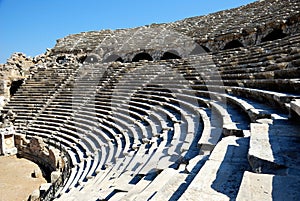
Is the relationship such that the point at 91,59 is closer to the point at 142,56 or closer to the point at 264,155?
the point at 142,56

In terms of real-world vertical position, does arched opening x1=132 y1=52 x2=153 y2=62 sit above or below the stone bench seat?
above

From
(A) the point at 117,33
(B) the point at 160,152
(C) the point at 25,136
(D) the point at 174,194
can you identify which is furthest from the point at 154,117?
(A) the point at 117,33

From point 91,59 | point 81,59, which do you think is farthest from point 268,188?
point 81,59

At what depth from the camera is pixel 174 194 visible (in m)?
2.24

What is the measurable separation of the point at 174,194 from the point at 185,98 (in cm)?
707

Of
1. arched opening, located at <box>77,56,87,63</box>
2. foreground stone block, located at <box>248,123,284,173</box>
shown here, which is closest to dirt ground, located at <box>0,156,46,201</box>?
foreground stone block, located at <box>248,123,284,173</box>

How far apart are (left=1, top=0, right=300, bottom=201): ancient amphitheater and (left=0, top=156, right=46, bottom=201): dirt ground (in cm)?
63

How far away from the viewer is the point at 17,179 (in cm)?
1052

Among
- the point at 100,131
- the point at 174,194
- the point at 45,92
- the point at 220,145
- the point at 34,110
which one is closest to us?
the point at 174,194

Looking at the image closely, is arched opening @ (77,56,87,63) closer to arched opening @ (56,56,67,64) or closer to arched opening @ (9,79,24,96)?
arched opening @ (56,56,67,64)

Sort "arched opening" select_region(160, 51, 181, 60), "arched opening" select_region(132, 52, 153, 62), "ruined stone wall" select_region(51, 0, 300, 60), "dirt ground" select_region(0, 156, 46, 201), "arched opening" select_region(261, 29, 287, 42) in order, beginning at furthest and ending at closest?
"arched opening" select_region(132, 52, 153, 62) < "arched opening" select_region(160, 51, 181, 60) < "ruined stone wall" select_region(51, 0, 300, 60) < "arched opening" select_region(261, 29, 287, 42) < "dirt ground" select_region(0, 156, 46, 201)

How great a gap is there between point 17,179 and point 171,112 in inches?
281

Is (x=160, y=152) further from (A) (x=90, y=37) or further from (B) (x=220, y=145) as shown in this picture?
(A) (x=90, y=37)

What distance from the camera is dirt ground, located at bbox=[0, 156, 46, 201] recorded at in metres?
9.21
